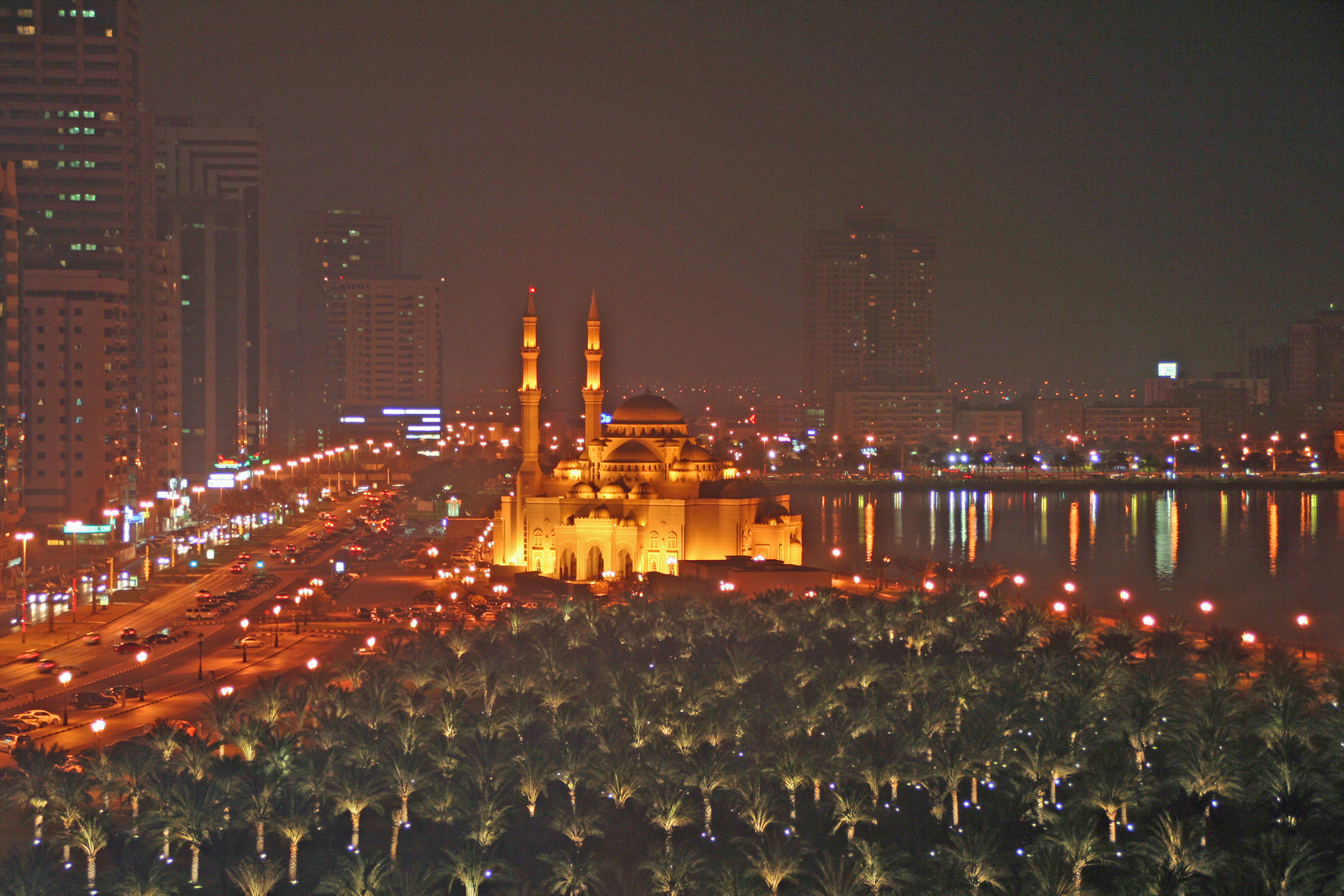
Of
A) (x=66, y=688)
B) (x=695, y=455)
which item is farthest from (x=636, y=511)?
(x=66, y=688)

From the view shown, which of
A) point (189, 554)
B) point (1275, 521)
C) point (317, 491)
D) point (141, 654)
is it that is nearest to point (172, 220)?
point (317, 491)

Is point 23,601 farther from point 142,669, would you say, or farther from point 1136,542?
point 1136,542

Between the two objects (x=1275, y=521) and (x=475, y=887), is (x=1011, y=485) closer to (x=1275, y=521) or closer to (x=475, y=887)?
(x=1275, y=521)

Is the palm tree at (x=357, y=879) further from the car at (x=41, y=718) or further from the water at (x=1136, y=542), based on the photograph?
the water at (x=1136, y=542)

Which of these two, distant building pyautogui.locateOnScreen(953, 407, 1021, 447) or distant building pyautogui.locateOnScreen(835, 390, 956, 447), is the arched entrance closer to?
distant building pyautogui.locateOnScreen(835, 390, 956, 447)

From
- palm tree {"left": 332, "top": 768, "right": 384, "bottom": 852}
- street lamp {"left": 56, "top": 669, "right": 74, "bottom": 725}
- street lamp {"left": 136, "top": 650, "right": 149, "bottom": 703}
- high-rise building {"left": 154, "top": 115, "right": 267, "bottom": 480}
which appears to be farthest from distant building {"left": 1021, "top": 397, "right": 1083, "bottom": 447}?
palm tree {"left": 332, "top": 768, "right": 384, "bottom": 852}

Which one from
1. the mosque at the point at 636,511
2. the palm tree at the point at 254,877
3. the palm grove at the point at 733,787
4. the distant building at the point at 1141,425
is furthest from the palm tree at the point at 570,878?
the distant building at the point at 1141,425
